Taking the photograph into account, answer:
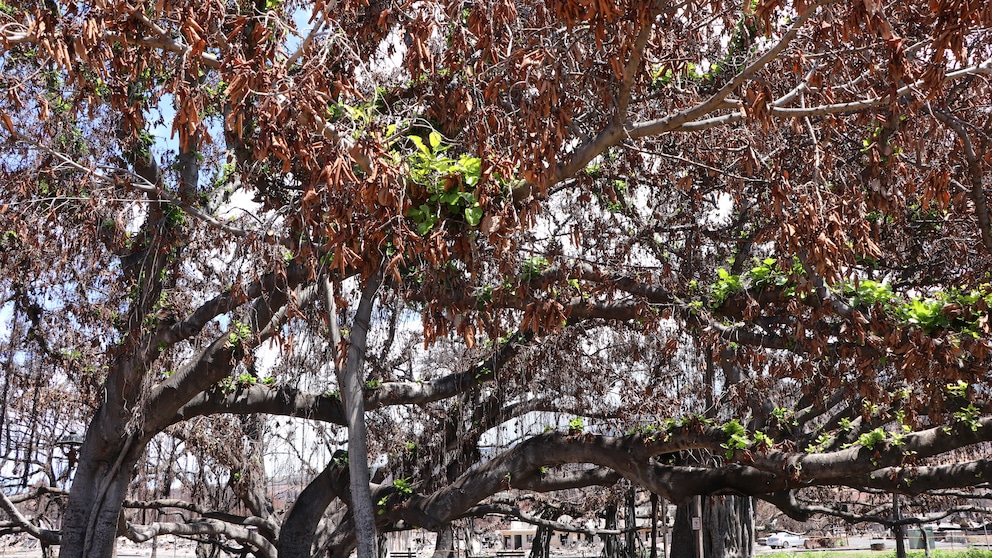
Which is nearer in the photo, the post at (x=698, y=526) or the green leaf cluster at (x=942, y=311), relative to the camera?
the green leaf cluster at (x=942, y=311)

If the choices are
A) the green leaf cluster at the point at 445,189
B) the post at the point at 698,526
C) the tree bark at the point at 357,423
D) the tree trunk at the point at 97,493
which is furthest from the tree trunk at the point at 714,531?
the green leaf cluster at the point at 445,189

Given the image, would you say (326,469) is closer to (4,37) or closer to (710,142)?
(710,142)

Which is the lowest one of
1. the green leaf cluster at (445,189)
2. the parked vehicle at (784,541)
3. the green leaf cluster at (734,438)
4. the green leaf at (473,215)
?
the parked vehicle at (784,541)

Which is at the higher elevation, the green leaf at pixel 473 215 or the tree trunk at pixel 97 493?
the green leaf at pixel 473 215

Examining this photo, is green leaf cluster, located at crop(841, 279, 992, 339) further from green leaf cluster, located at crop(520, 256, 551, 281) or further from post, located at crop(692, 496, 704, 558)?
post, located at crop(692, 496, 704, 558)

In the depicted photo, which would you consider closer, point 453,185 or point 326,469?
point 453,185

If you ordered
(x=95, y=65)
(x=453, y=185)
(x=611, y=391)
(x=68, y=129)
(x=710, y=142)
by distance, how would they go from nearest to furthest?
(x=95, y=65), (x=453, y=185), (x=710, y=142), (x=68, y=129), (x=611, y=391)

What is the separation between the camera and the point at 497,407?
9.85 meters

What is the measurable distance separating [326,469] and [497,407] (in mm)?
2196

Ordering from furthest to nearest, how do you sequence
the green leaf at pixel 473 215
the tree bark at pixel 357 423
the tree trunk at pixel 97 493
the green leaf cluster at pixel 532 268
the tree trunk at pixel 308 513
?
the tree trunk at pixel 308 513, the tree trunk at pixel 97 493, the tree bark at pixel 357 423, the green leaf cluster at pixel 532 268, the green leaf at pixel 473 215

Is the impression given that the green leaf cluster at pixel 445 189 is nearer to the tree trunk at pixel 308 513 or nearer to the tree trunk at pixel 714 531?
the tree trunk at pixel 308 513

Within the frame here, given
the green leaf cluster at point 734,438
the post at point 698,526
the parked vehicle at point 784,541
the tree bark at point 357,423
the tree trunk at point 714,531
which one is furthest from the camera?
the parked vehicle at point 784,541

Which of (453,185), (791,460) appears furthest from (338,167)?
(791,460)

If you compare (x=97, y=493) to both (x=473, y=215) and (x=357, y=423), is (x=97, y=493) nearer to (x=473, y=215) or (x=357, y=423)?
(x=357, y=423)
